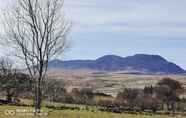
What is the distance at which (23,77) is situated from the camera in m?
89.0

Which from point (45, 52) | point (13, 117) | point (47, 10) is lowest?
point (13, 117)

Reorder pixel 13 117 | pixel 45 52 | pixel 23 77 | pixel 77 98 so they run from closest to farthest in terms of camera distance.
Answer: pixel 13 117, pixel 45 52, pixel 23 77, pixel 77 98

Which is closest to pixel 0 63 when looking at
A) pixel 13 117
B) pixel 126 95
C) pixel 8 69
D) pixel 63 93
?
pixel 8 69

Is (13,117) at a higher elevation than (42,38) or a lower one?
lower

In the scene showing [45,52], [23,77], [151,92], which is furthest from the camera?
[151,92]

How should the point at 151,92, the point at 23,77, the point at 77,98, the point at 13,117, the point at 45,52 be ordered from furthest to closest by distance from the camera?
the point at 151,92 → the point at 77,98 → the point at 23,77 → the point at 45,52 → the point at 13,117

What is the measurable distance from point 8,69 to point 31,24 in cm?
5755

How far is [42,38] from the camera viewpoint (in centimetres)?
3341

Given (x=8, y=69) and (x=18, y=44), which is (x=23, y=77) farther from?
(x=18, y=44)

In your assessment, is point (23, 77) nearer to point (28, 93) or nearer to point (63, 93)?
point (28, 93)

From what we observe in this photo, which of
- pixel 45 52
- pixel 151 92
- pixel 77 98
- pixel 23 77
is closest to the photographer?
pixel 45 52

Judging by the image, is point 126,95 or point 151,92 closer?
point 126,95

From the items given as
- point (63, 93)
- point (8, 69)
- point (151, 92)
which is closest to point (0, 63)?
point (8, 69)

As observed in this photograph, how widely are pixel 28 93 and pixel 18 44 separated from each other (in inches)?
2323
